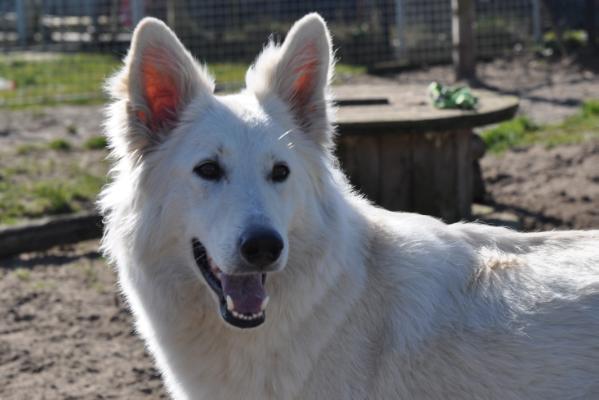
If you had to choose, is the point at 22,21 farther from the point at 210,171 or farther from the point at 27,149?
the point at 210,171

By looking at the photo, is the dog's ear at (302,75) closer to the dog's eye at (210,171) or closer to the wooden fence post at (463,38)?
the dog's eye at (210,171)

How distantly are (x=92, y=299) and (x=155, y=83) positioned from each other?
2.75 meters

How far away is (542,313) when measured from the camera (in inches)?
135

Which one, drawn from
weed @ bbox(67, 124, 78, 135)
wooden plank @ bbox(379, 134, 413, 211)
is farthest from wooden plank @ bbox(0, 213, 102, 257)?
weed @ bbox(67, 124, 78, 135)

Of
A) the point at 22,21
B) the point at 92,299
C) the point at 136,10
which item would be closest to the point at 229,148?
the point at 92,299

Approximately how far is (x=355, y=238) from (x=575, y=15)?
47.2ft

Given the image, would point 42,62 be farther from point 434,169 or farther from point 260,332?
point 260,332

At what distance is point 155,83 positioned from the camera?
372 cm

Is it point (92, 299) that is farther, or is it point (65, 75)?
point (65, 75)

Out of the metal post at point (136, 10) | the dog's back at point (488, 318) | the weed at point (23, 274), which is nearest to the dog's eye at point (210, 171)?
the dog's back at point (488, 318)

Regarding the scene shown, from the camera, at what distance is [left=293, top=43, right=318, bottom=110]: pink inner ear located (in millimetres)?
3789

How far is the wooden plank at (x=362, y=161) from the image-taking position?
697 centimetres

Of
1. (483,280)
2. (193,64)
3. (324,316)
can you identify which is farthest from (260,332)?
(193,64)

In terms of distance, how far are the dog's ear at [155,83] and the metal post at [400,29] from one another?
12188mm
